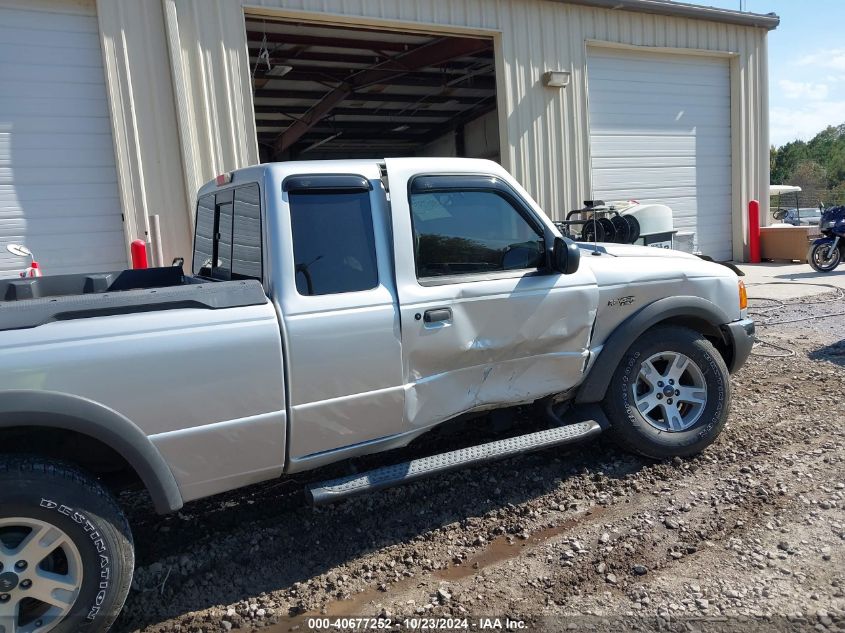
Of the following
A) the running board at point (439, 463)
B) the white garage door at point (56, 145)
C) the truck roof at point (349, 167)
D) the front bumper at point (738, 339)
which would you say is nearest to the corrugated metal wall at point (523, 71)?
the white garage door at point (56, 145)

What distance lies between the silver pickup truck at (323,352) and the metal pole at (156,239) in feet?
12.2

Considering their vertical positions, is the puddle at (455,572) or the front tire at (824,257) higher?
the front tire at (824,257)

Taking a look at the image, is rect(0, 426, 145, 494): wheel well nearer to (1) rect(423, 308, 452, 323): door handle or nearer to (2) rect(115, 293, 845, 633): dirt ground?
(2) rect(115, 293, 845, 633): dirt ground

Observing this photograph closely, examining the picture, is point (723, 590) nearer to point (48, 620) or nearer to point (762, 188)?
point (48, 620)

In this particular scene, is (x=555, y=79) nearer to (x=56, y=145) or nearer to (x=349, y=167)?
(x=56, y=145)

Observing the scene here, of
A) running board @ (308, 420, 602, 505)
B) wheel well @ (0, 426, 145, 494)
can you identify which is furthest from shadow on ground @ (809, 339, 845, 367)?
wheel well @ (0, 426, 145, 494)

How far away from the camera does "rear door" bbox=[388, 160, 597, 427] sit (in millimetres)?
3477

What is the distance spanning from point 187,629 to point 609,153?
11.3 m

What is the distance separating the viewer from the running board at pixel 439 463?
3.25m

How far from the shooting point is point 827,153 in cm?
7500

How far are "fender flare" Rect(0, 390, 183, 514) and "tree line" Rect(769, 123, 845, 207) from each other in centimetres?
4432

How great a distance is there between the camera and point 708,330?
4535 millimetres

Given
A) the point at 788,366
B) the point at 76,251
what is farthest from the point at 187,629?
the point at 76,251

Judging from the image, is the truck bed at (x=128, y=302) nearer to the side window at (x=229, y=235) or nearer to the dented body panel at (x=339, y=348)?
the dented body panel at (x=339, y=348)
